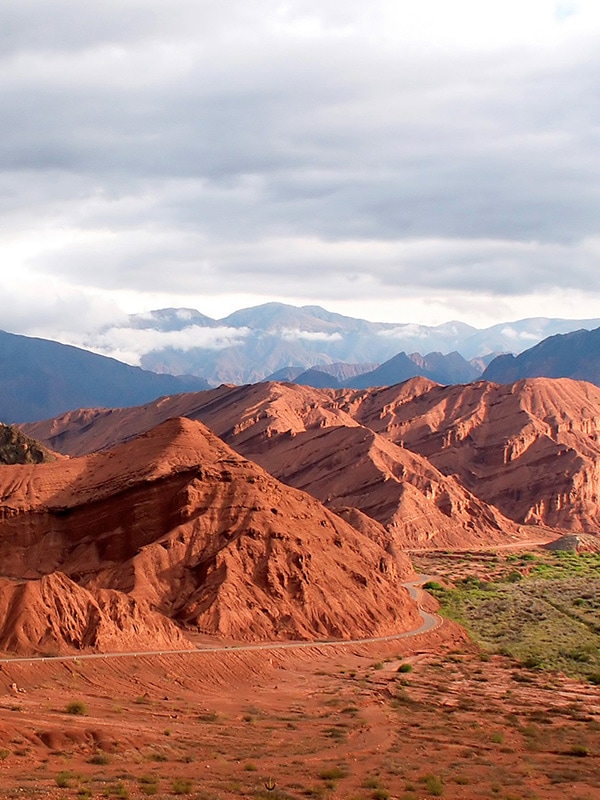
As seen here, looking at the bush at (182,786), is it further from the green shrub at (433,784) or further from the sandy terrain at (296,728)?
the green shrub at (433,784)

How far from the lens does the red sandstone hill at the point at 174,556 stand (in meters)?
55.0

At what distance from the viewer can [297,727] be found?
4350cm

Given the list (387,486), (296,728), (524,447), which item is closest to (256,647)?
(296,728)

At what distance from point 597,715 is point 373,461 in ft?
335

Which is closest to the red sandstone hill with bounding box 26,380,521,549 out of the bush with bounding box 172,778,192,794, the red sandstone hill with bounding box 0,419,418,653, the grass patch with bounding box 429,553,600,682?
the grass patch with bounding box 429,553,600,682

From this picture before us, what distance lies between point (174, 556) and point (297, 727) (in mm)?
27171

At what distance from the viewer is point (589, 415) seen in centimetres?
19162

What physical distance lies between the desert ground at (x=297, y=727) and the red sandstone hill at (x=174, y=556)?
401cm

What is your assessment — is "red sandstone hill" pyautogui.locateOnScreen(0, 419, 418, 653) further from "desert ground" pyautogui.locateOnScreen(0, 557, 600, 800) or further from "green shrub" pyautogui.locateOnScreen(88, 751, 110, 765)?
"green shrub" pyautogui.locateOnScreen(88, 751, 110, 765)

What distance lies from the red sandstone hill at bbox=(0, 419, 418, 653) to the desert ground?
4007 millimetres

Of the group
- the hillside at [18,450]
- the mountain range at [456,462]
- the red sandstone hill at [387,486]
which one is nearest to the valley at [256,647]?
the hillside at [18,450]

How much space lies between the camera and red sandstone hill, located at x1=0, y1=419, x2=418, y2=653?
55.0 m

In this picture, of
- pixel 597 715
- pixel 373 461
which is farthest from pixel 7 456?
pixel 597 715

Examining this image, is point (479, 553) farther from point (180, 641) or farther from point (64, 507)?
point (180, 641)
